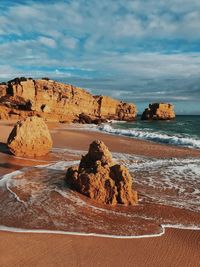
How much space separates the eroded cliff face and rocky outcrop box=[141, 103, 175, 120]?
13705 mm

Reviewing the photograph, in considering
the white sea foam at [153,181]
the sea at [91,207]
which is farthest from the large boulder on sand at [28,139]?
the sea at [91,207]

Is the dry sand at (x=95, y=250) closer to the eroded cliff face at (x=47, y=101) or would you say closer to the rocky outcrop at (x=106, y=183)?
the rocky outcrop at (x=106, y=183)

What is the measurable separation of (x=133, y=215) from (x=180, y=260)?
6.20 ft

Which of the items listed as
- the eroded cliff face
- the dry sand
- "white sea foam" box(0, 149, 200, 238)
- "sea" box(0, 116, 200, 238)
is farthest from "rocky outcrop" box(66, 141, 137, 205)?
the eroded cliff face

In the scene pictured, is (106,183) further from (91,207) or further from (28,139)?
(28,139)

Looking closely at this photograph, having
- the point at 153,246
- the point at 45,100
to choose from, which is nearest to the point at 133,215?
the point at 153,246

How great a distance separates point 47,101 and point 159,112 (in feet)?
121

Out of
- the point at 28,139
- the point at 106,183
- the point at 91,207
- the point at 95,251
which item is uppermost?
the point at 28,139

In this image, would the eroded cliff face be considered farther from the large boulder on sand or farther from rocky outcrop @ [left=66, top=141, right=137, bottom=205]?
rocky outcrop @ [left=66, top=141, right=137, bottom=205]

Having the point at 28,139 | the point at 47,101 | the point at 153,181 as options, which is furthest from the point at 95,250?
the point at 47,101

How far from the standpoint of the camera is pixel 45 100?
6097cm

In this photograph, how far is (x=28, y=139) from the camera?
12.9 meters

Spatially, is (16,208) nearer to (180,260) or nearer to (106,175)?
(106,175)

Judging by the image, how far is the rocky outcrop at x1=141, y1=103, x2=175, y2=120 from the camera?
8881 cm
